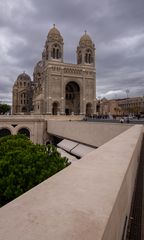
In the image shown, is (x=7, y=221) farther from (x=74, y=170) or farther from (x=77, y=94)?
(x=77, y=94)

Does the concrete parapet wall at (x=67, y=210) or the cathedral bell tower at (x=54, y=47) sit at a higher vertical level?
the cathedral bell tower at (x=54, y=47)

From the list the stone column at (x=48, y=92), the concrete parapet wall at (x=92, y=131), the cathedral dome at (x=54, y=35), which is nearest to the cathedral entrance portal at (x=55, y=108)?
the stone column at (x=48, y=92)

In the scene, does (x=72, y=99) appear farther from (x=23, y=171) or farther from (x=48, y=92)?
(x=23, y=171)

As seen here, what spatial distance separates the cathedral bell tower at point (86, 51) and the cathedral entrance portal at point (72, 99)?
249 inches

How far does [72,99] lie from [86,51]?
12.6m

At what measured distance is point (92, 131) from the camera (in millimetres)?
19594

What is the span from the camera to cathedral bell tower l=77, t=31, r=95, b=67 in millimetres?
58719

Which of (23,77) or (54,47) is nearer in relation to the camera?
(54,47)

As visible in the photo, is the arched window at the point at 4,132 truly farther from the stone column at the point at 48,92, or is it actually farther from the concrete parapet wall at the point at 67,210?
the concrete parapet wall at the point at 67,210

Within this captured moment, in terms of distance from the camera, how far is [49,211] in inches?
64.9

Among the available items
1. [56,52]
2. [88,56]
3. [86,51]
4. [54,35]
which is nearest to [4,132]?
[56,52]

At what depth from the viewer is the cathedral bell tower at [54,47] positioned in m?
54.5

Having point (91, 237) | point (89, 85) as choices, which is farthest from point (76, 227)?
point (89, 85)

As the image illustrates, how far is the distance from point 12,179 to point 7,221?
7660mm
